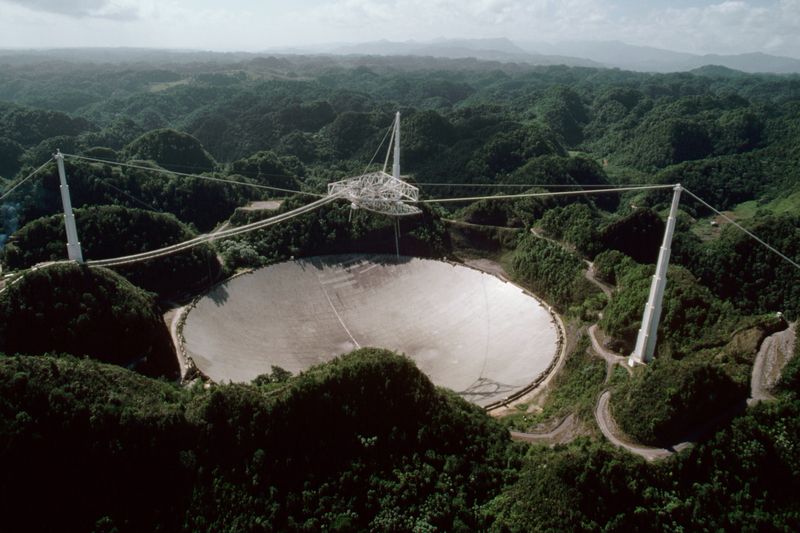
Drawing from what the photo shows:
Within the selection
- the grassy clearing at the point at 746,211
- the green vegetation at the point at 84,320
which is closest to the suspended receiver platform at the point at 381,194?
the green vegetation at the point at 84,320

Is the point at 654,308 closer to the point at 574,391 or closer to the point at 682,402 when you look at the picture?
the point at 682,402

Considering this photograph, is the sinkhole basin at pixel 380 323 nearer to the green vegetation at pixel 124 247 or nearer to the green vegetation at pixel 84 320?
the green vegetation at pixel 84 320

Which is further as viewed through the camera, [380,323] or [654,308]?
[380,323]

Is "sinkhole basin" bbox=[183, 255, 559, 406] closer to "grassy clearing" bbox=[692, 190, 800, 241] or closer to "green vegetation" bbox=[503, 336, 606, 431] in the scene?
"green vegetation" bbox=[503, 336, 606, 431]

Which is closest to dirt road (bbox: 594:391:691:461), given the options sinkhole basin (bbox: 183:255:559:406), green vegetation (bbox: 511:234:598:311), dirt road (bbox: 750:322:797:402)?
dirt road (bbox: 750:322:797:402)

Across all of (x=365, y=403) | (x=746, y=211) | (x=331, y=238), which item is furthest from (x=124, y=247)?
(x=746, y=211)

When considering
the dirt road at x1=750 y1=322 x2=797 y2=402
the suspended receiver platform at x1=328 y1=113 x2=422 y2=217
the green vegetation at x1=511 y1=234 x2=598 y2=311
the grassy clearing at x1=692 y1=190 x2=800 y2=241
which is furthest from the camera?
the grassy clearing at x1=692 y1=190 x2=800 y2=241
